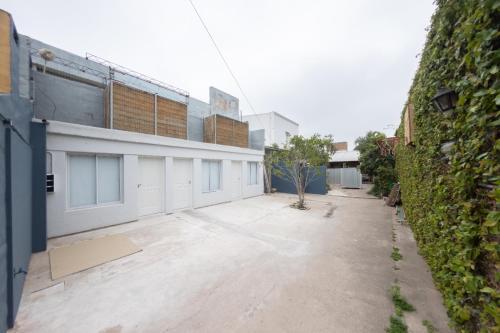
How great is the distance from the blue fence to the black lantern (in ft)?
32.9

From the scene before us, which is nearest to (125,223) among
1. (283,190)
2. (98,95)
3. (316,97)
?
(98,95)

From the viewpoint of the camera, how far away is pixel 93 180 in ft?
16.8

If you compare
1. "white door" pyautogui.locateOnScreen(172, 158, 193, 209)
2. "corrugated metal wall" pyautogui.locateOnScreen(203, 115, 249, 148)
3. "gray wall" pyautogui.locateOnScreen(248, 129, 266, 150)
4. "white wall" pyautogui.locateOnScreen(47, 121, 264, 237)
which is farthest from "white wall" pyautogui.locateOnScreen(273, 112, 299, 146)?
"white door" pyautogui.locateOnScreen(172, 158, 193, 209)

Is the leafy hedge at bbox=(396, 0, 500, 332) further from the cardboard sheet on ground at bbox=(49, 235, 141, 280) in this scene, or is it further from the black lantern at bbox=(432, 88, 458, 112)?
the cardboard sheet on ground at bbox=(49, 235, 141, 280)

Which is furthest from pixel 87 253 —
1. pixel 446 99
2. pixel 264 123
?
pixel 264 123

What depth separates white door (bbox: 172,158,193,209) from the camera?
7.02 meters

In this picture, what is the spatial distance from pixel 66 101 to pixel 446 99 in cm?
857

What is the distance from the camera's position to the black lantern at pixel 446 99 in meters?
1.42

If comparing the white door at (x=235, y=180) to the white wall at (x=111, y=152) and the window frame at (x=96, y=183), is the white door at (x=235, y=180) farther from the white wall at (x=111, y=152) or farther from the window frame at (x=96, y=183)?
the window frame at (x=96, y=183)

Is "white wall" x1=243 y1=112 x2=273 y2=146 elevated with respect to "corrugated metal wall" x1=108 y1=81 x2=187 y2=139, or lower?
elevated

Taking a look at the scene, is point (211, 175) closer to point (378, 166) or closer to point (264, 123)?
point (264, 123)

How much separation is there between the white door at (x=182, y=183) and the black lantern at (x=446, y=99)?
7.20 meters

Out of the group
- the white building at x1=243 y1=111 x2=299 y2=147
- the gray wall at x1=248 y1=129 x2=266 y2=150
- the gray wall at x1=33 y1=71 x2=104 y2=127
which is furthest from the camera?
the white building at x1=243 y1=111 x2=299 y2=147

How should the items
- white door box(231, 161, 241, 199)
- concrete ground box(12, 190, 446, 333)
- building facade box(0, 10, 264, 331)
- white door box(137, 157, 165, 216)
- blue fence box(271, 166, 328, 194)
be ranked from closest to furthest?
1. concrete ground box(12, 190, 446, 333)
2. building facade box(0, 10, 264, 331)
3. white door box(137, 157, 165, 216)
4. white door box(231, 161, 241, 199)
5. blue fence box(271, 166, 328, 194)
